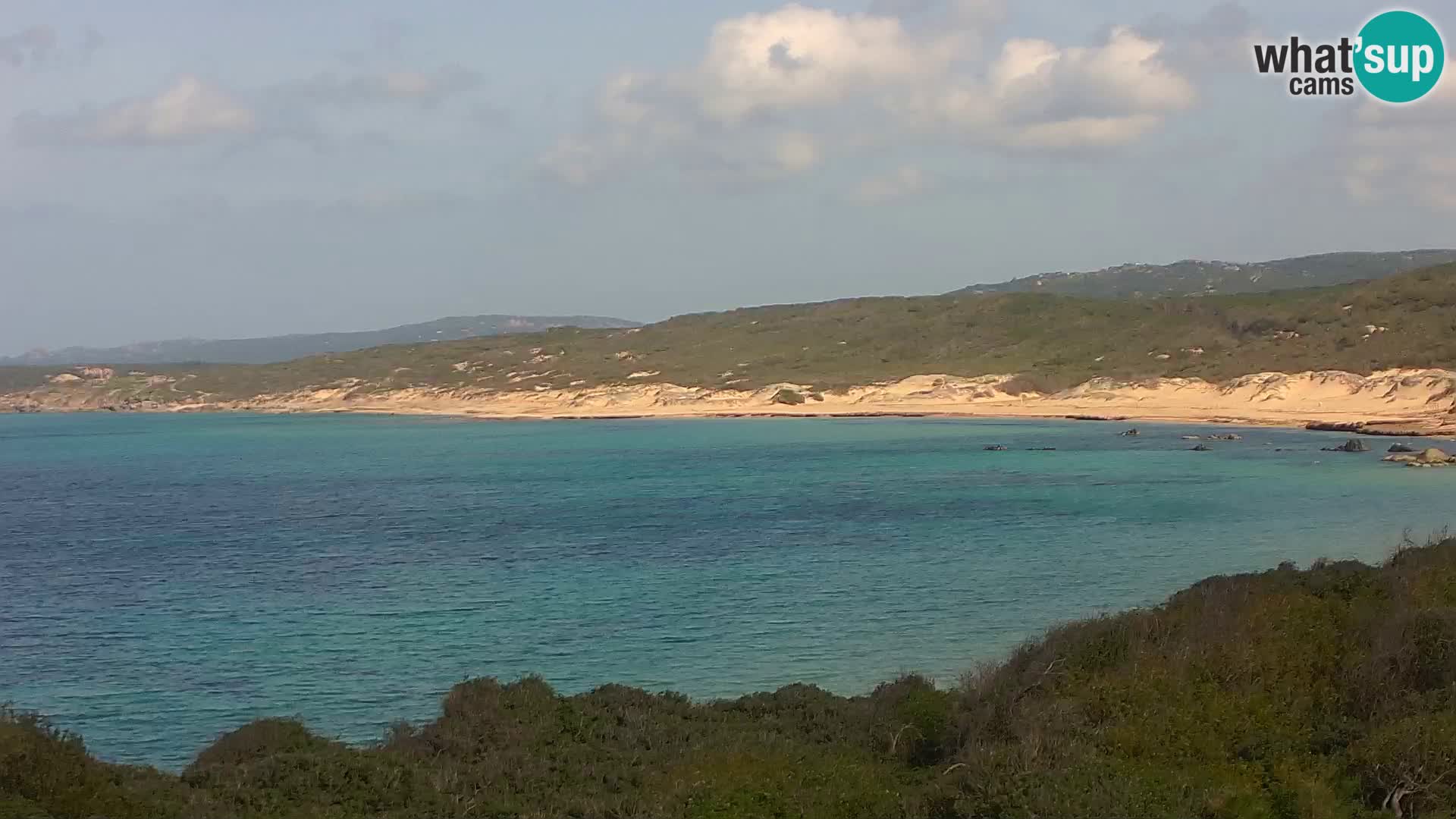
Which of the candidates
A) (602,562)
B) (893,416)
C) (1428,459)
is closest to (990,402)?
(893,416)

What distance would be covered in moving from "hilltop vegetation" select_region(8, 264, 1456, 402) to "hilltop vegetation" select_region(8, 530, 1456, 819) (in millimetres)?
81595

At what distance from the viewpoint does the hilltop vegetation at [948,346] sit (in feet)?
336

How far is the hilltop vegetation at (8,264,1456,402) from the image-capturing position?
102375mm

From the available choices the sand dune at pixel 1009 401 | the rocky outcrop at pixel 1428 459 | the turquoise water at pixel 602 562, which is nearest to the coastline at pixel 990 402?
the sand dune at pixel 1009 401

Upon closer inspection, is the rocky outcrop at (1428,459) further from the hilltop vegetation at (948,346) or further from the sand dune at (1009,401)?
the hilltop vegetation at (948,346)

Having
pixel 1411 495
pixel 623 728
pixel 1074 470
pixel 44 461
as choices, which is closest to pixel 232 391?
pixel 44 461

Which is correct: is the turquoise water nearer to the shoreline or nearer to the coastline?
the shoreline

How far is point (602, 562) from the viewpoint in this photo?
37.6m

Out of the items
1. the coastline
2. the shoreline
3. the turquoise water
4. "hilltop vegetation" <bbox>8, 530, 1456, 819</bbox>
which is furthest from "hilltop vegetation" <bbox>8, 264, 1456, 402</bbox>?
"hilltop vegetation" <bbox>8, 530, 1456, 819</bbox>

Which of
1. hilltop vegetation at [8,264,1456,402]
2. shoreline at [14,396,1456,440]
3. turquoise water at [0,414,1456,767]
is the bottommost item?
turquoise water at [0,414,1456,767]

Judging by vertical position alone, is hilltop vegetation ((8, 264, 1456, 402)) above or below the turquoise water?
above

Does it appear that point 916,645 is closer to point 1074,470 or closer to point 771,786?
point 771,786

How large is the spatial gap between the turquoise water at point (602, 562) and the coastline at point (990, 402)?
10.4 meters

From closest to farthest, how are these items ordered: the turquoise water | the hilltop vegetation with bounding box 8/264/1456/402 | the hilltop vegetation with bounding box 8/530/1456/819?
the hilltop vegetation with bounding box 8/530/1456/819 < the turquoise water < the hilltop vegetation with bounding box 8/264/1456/402
